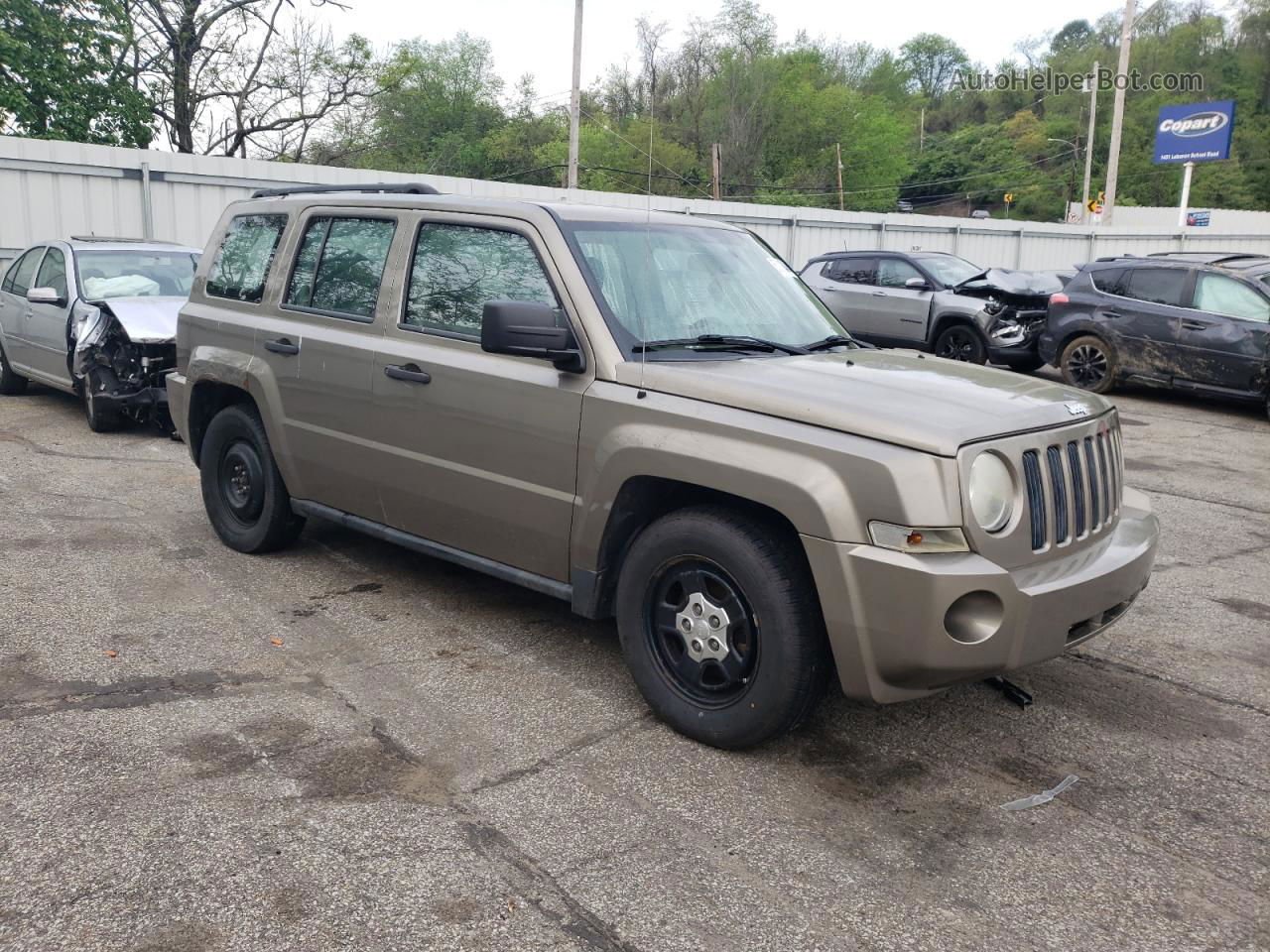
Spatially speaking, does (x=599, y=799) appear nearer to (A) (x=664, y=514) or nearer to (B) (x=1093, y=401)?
(A) (x=664, y=514)

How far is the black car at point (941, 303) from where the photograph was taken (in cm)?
1443

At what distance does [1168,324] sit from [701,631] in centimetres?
1075

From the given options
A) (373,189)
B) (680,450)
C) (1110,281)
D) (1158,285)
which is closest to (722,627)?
(680,450)

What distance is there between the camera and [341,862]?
3.12 meters

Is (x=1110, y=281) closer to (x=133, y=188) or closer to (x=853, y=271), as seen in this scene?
(x=853, y=271)

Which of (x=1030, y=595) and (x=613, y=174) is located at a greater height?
(x=613, y=174)

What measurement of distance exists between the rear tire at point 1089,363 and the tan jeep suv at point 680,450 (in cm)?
943

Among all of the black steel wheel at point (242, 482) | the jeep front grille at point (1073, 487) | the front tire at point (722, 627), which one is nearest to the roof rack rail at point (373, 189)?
the black steel wheel at point (242, 482)

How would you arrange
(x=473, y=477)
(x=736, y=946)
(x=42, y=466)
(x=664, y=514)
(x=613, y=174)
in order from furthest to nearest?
(x=613, y=174), (x=42, y=466), (x=473, y=477), (x=664, y=514), (x=736, y=946)

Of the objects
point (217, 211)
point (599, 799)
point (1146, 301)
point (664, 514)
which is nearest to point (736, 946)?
point (599, 799)

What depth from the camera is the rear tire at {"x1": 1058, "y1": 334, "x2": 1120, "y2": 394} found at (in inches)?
522

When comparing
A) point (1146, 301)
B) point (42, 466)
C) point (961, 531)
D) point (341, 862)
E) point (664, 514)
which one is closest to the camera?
point (341, 862)

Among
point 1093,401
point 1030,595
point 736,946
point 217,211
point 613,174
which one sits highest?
point 613,174

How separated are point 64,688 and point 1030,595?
351 cm
